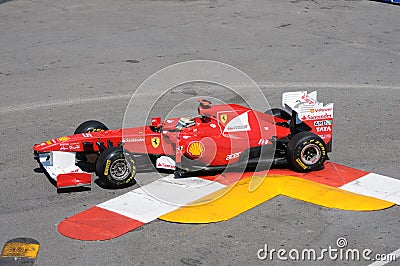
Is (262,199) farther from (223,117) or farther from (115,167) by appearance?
(115,167)

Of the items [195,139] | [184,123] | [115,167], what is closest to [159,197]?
[115,167]

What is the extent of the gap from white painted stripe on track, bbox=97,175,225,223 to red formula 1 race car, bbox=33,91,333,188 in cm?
22

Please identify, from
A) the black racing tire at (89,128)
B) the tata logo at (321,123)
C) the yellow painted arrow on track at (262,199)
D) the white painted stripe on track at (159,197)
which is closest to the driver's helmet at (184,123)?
the white painted stripe on track at (159,197)

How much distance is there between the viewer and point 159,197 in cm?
1038

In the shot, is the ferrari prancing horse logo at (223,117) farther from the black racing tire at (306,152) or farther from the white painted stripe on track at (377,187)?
the white painted stripe on track at (377,187)

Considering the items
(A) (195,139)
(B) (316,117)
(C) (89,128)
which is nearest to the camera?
(A) (195,139)

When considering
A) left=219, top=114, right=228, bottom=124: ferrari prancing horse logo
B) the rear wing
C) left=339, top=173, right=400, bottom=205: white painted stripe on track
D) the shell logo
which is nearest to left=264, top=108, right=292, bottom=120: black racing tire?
the rear wing

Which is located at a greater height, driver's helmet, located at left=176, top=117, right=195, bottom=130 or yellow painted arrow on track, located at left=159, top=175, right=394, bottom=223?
driver's helmet, located at left=176, top=117, right=195, bottom=130

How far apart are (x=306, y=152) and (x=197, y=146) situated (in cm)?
179

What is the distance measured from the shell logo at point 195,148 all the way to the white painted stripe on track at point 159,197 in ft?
1.58

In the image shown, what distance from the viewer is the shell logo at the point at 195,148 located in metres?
10.7

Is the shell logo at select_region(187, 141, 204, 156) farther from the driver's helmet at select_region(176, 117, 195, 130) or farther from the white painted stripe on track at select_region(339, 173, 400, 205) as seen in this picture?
the white painted stripe on track at select_region(339, 173, 400, 205)

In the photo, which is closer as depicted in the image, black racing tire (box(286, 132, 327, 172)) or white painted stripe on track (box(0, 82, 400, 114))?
black racing tire (box(286, 132, 327, 172))

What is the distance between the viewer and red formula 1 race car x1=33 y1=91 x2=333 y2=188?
34.7 ft
